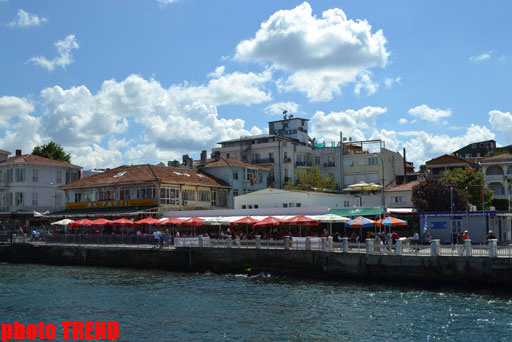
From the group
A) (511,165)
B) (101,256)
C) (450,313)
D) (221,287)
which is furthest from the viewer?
(511,165)

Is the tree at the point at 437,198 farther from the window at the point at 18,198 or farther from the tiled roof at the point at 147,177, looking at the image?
the window at the point at 18,198

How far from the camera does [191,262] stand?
3938cm

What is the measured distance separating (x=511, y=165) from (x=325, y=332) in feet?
185

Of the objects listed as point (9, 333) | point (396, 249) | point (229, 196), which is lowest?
point (9, 333)

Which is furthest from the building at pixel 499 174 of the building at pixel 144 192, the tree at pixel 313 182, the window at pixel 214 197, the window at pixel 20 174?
the window at pixel 20 174

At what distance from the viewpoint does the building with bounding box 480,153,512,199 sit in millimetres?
68250

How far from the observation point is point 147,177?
176ft

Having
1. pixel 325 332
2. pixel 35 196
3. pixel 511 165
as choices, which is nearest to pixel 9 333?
pixel 325 332

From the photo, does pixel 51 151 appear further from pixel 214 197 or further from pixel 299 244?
pixel 299 244

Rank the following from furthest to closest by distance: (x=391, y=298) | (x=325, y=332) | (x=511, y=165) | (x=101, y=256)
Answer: (x=511, y=165), (x=101, y=256), (x=391, y=298), (x=325, y=332)

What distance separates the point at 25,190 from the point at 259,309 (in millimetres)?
47796

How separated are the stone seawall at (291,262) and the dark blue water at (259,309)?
139 centimetres

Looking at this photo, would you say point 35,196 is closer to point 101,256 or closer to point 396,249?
point 101,256

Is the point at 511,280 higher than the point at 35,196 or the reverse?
the reverse
